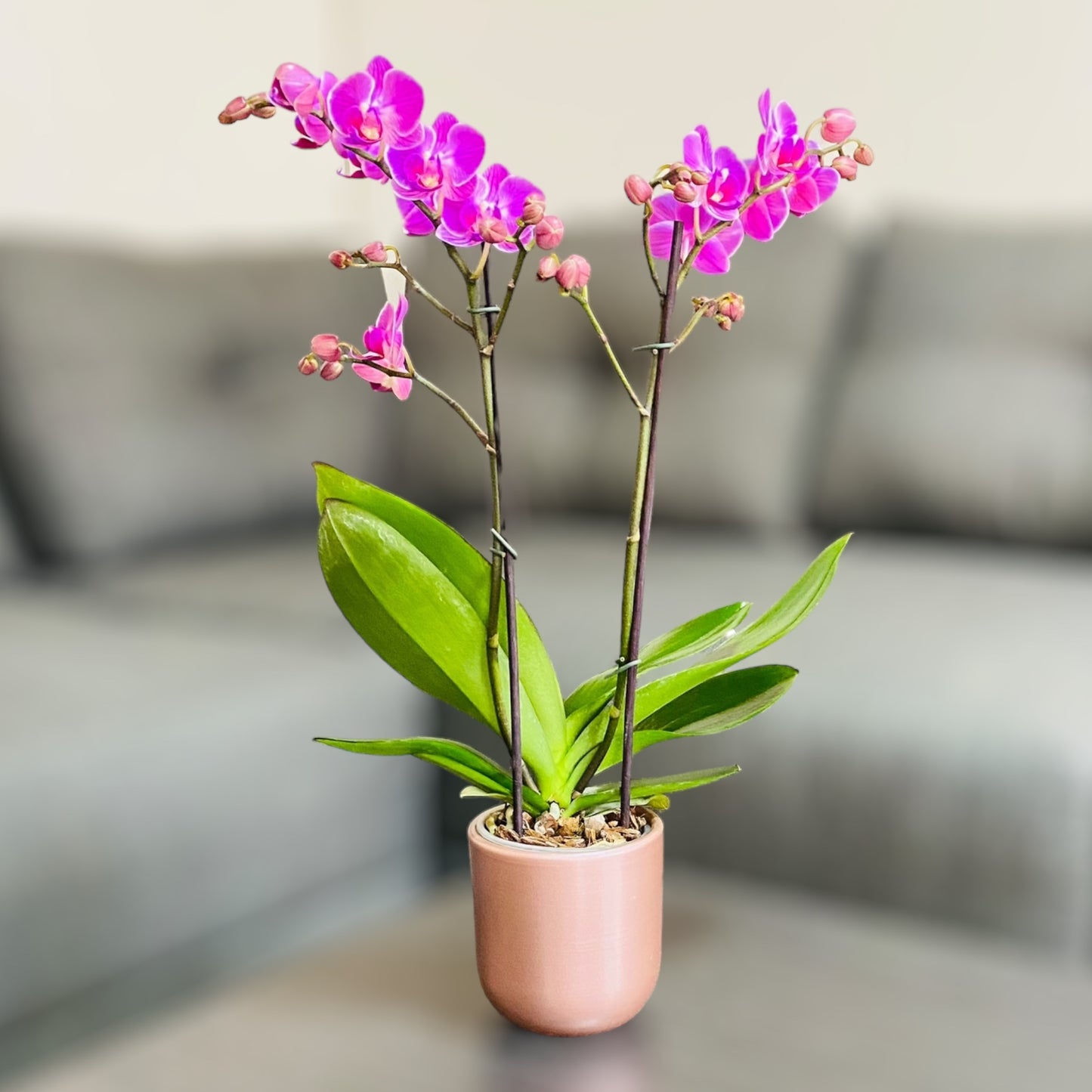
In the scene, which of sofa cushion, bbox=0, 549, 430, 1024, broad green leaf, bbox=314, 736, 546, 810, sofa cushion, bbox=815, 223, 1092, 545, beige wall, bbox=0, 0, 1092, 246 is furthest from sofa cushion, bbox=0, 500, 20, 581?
broad green leaf, bbox=314, 736, 546, 810

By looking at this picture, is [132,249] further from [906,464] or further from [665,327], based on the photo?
[665,327]

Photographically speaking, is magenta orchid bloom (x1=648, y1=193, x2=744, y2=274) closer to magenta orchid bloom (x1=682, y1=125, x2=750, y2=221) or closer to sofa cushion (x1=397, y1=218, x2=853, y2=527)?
magenta orchid bloom (x1=682, y1=125, x2=750, y2=221)

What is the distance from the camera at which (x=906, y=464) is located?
5.79 ft

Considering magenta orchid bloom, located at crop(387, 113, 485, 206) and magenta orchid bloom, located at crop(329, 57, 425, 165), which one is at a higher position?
magenta orchid bloom, located at crop(329, 57, 425, 165)

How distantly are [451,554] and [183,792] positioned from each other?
66cm

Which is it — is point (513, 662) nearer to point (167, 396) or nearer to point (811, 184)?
point (811, 184)

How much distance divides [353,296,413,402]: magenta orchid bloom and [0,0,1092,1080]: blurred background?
66 cm

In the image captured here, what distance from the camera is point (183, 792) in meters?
1.18

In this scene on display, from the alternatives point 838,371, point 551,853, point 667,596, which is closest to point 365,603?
point 551,853

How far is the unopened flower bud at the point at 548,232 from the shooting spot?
532 mm

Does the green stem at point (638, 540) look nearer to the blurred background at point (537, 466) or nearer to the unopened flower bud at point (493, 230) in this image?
the unopened flower bud at point (493, 230)

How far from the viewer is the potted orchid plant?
0.54 m

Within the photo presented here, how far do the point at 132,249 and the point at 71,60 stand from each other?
28.9 inches

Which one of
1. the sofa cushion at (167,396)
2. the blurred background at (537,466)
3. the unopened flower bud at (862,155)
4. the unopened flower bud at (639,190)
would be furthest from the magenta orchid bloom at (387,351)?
the sofa cushion at (167,396)
